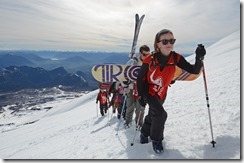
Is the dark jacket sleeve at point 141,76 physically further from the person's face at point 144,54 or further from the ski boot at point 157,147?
the person's face at point 144,54

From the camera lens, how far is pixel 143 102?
4934 millimetres

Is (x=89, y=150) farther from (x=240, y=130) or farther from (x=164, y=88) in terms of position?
(x=240, y=130)

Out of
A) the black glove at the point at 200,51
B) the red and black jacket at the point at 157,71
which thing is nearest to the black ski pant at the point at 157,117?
the red and black jacket at the point at 157,71

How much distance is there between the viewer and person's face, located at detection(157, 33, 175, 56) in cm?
457

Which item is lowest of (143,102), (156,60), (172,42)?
(143,102)

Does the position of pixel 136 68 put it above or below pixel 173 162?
above

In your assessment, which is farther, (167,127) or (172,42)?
(167,127)

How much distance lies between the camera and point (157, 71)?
15.4 feet

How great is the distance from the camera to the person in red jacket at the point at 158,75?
15.2 ft

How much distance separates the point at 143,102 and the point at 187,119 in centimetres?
211

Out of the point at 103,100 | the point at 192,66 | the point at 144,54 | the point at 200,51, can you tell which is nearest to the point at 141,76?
the point at 192,66

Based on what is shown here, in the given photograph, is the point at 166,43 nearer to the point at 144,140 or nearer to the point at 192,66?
the point at 192,66

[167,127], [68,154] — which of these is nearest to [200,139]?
[167,127]

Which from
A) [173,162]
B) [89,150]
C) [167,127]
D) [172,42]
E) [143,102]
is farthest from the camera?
[167,127]
